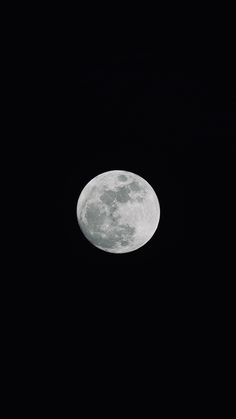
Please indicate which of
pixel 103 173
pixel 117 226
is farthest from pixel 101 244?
pixel 103 173

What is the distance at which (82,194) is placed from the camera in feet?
25.4

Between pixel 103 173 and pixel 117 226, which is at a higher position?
pixel 103 173

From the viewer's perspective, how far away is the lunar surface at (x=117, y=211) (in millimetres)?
6996

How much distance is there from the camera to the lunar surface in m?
7.00

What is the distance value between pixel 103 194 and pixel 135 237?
3.74 ft

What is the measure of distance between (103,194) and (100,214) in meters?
0.43

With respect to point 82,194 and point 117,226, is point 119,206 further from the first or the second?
point 82,194

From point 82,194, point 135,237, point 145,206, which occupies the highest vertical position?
point 82,194

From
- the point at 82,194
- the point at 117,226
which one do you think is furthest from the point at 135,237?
the point at 82,194

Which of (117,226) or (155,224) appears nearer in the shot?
(117,226)

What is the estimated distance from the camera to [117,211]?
6934 mm

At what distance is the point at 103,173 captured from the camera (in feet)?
25.2

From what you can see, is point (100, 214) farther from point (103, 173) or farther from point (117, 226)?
point (103, 173)

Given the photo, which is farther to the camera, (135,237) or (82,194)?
(82,194)
